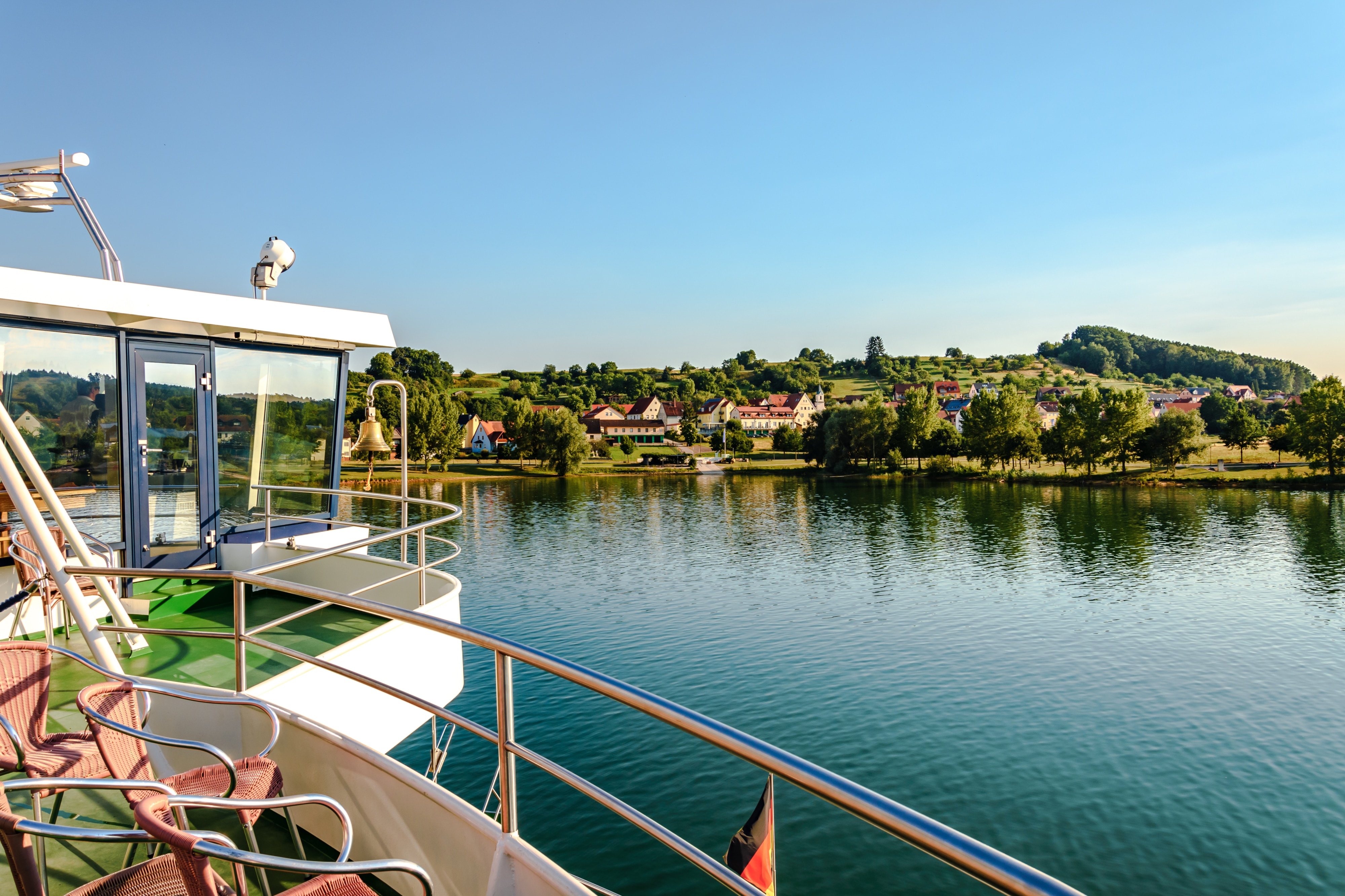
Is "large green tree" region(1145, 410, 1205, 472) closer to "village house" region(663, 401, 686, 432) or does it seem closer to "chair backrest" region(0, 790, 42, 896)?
"chair backrest" region(0, 790, 42, 896)

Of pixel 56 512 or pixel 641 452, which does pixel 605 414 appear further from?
pixel 56 512

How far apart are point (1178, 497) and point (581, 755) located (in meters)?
55.3

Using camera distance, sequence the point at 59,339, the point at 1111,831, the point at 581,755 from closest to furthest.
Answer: the point at 59,339
the point at 1111,831
the point at 581,755

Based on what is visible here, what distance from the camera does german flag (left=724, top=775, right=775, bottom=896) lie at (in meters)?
6.45

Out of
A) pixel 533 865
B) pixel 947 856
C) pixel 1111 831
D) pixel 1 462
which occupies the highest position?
pixel 1 462

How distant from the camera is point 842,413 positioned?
272 feet

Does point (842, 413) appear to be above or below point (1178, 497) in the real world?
above

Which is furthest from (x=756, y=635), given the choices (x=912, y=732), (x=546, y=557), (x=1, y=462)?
(x=1, y=462)

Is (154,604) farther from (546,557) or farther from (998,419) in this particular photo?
(998,419)

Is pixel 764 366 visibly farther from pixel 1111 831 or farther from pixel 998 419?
pixel 1111 831

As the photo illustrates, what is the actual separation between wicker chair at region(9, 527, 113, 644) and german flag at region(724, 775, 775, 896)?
523 centimetres

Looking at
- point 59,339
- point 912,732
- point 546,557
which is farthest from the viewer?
point 546,557

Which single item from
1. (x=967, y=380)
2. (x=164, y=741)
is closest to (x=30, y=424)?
(x=164, y=741)

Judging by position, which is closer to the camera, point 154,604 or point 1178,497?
point 154,604
